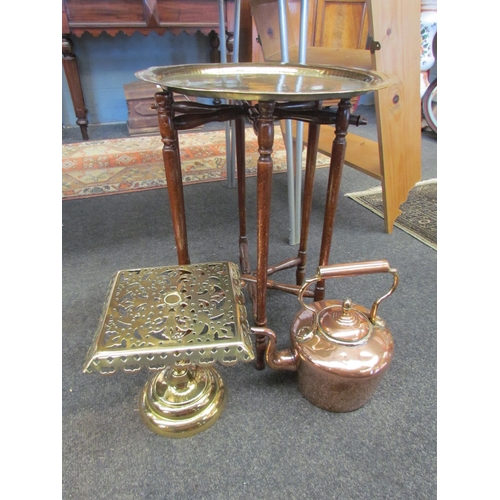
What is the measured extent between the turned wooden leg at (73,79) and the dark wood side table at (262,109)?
6.15 feet

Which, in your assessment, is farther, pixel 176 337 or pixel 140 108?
pixel 140 108

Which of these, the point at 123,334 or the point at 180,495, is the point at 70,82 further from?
the point at 180,495

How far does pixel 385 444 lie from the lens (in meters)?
0.74

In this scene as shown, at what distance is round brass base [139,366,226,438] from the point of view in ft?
2.49

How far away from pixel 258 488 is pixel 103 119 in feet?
9.84

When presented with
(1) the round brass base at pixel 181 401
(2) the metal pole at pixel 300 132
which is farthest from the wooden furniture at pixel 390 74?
(1) the round brass base at pixel 181 401

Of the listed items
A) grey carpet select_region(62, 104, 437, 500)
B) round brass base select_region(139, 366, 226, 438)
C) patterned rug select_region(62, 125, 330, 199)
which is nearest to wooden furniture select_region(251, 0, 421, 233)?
grey carpet select_region(62, 104, 437, 500)

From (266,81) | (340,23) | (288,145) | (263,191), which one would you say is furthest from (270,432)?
(340,23)

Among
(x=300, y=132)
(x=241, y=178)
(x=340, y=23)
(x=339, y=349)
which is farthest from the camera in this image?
(x=340, y=23)

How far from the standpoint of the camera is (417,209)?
65.7 inches

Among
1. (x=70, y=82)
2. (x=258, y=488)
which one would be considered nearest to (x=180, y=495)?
(x=258, y=488)

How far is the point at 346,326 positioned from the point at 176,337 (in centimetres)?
34

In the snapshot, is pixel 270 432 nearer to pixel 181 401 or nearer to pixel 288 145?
pixel 181 401

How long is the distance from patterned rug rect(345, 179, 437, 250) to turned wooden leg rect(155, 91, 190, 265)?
101 centimetres
